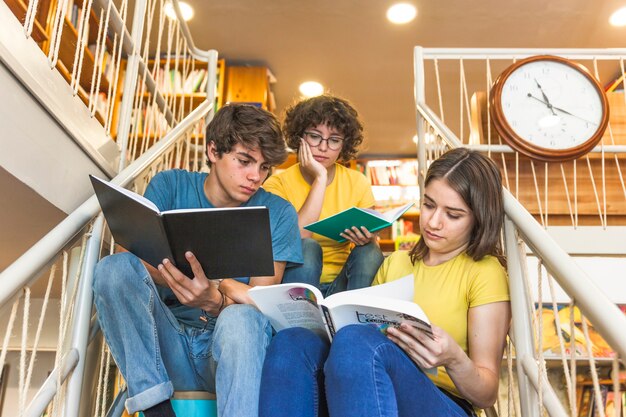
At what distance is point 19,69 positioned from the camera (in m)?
1.14

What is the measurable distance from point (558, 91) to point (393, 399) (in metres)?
1.71

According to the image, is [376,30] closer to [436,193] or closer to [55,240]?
[436,193]

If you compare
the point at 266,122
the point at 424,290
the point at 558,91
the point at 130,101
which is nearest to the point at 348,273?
the point at 424,290

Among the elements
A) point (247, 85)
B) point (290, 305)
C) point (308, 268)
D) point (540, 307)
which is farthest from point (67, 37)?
point (540, 307)

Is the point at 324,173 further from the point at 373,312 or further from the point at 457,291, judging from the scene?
the point at 373,312

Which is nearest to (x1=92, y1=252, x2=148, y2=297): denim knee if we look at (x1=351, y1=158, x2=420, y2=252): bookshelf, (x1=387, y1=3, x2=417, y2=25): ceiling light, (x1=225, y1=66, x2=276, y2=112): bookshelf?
(x1=387, y1=3, x2=417, y2=25): ceiling light

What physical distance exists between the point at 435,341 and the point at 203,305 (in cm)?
49

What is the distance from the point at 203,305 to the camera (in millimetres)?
1188

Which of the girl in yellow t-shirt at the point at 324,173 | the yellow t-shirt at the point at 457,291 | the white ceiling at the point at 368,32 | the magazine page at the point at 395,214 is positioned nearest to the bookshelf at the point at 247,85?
the white ceiling at the point at 368,32

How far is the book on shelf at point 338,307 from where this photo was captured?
3.09ft

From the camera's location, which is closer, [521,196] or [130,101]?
[130,101]

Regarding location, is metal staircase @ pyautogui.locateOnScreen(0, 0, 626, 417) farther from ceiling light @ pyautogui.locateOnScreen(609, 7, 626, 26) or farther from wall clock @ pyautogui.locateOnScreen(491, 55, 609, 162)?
ceiling light @ pyautogui.locateOnScreen(609, 7, 626, 26)

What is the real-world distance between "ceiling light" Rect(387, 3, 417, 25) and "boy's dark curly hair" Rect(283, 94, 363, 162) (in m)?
1.77

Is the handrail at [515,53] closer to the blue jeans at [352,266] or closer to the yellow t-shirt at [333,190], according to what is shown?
the yellow t-shirt at [333,190]
